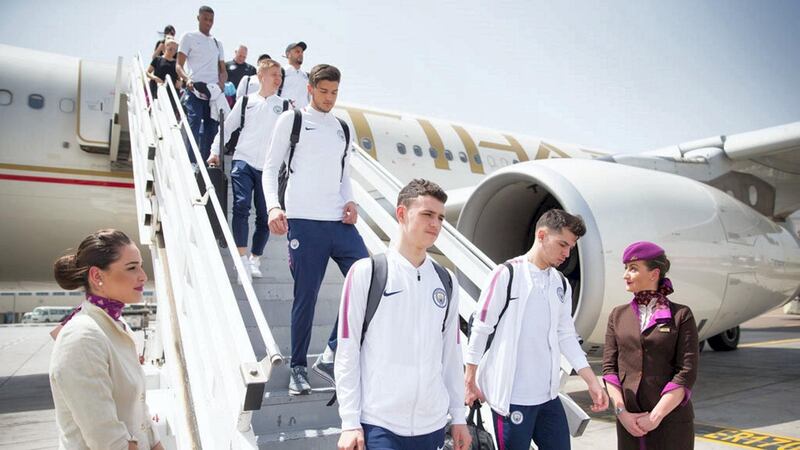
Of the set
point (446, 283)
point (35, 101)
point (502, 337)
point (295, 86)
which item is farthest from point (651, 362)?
point (35, 101)

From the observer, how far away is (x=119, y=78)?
277 inches

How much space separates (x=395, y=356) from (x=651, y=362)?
1.19 meters

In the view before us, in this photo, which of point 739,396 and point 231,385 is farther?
point 739,396

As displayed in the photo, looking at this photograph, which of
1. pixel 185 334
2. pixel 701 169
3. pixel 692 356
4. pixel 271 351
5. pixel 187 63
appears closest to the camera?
pixel 271 351

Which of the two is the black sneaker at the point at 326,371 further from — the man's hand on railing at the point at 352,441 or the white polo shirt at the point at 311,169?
the man's hand on railing at the point at 352,441

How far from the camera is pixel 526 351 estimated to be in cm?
234

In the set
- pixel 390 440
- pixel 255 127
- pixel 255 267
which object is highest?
pixel 255 127

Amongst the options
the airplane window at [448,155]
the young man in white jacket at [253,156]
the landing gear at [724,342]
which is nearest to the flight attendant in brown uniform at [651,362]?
the young man in white jacket at [253,156]

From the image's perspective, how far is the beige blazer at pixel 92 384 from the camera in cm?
151

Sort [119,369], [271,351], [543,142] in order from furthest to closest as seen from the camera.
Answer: [543,142] < [271,351] < [119,369]

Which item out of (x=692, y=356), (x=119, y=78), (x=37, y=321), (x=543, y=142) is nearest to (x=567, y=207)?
(x=692, y=356)

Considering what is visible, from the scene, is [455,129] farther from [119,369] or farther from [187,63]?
[119,369]

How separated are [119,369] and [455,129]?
8.54m

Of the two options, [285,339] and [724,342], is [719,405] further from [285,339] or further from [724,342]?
[724,342]
